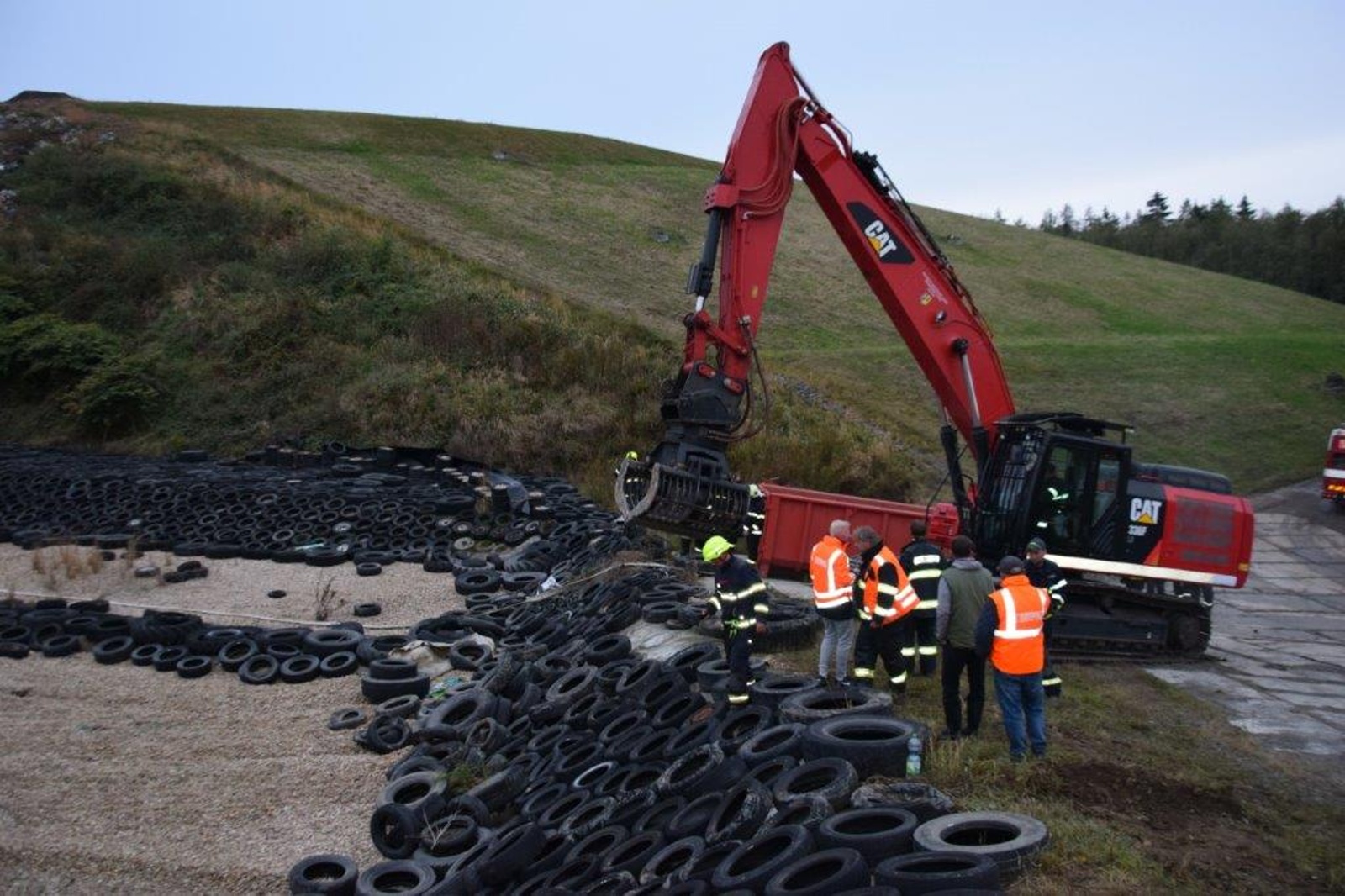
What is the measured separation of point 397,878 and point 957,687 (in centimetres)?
464

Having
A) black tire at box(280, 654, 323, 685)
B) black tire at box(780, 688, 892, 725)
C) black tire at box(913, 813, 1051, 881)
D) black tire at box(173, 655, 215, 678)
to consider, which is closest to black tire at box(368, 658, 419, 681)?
black tire at box(280, 654, 323, 685)

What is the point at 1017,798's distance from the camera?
24.6 ft

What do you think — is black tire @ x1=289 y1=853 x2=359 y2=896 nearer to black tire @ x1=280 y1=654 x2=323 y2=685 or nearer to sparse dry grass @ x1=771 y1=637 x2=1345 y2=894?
sparse dry grass @ x1=771 y1=637 x2=1345 y2=894

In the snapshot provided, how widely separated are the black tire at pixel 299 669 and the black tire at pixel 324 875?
4879 mm

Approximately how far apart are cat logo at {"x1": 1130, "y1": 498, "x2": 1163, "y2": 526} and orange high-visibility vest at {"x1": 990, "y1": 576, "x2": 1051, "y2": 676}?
606cm

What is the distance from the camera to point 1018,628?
27.3ft

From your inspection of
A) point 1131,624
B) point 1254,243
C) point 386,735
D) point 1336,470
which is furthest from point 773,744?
point 1254,243

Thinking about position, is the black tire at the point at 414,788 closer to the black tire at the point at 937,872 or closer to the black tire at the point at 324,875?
the black tire at the point at 324,875

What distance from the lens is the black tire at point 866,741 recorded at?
766 centimetres

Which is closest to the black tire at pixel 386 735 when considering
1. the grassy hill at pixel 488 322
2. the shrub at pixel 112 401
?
the grassy hill at pixel 488 322

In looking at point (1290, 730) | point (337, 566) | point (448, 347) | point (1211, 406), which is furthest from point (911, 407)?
point (1290, 730)

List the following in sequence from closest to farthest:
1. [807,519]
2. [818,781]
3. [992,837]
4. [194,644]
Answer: [992,837] < [818,781] < [194,644] < [807,519]

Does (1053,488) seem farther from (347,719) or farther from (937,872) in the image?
(347,719)

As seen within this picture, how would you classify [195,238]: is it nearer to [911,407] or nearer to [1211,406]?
[911,407]
